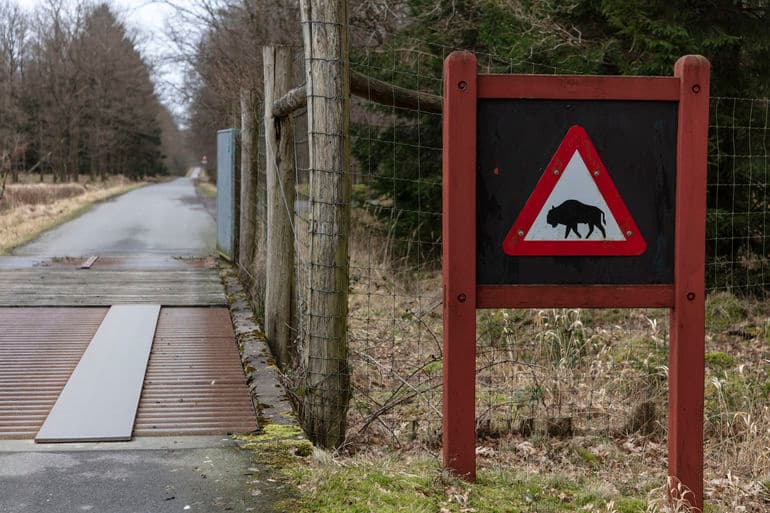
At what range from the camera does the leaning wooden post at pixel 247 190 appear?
32.2ft

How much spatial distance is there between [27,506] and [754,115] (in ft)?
30.2

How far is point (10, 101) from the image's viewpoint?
48.0m

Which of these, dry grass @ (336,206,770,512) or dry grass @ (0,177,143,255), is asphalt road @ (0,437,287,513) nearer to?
dry grass @ (336,206,770,512)

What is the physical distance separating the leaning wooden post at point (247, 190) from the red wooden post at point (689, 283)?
621cm

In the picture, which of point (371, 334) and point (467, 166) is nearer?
point (467, 166)

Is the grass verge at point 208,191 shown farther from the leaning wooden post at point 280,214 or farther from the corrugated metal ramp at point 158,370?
the leaning wooden post at point 280,214

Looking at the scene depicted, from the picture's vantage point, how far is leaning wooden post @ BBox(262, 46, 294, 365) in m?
6.81

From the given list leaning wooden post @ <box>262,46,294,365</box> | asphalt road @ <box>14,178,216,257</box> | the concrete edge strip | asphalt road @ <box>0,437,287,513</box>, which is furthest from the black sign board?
asphalt road @ <box>14,178,216,257</box>

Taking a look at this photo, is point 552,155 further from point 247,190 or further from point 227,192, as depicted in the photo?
point 227,192

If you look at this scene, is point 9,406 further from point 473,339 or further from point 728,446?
point 728,446

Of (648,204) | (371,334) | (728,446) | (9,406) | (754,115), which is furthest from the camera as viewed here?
(754,115)

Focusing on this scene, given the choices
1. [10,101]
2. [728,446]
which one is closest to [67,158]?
[10,101]

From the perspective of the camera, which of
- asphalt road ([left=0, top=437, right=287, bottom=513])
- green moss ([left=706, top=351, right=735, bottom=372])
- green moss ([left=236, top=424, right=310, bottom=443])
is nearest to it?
asphalt road ([left=0, top=437, right=287, bottom=513])

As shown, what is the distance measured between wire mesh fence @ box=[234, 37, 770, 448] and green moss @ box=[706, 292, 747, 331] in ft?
0.51
